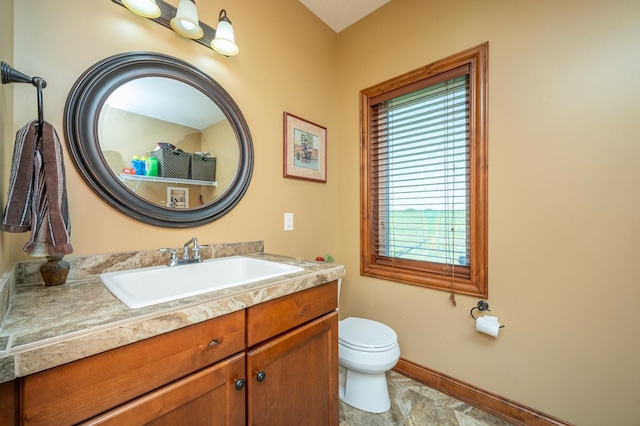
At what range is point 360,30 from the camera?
2104mm

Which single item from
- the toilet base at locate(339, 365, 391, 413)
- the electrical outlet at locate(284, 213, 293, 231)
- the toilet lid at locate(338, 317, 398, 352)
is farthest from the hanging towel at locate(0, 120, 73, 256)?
the toilet base at locate(339, 365, 391, 413)

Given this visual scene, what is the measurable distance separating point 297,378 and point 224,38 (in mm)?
1623

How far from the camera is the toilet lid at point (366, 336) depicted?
1437 millimetres

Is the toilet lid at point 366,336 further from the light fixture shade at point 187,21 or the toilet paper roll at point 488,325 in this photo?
the light fixture shade at point 187,21

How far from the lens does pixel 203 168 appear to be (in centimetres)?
139

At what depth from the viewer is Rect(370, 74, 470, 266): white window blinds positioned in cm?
165

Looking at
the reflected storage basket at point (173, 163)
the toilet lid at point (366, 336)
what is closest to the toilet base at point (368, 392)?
the toilet lid at point (366, 336)

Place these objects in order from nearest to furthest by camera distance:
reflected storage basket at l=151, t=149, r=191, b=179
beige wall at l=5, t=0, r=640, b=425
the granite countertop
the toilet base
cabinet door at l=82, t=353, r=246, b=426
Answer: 1. the granite countertop
2. cabinet door at l=82, t=353, r=246, b=426
3. beige wall at l=5, t=0, r=640, b=425
4. reflected storage basket at l=151, t=149, r=191, b=179
5. the toilet base

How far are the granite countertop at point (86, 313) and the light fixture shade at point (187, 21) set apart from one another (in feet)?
3.59

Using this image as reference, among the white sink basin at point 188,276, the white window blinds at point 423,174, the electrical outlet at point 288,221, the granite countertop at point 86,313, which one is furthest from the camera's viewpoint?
the electrical outlet at point 288,221

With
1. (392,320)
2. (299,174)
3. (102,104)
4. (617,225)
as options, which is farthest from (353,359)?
(102,104)

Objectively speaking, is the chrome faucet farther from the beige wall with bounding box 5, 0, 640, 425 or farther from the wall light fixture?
the wall light fixture

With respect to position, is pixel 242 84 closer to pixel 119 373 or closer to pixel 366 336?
pixel 119 373

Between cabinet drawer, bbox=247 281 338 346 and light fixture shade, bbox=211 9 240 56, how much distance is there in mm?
1313
